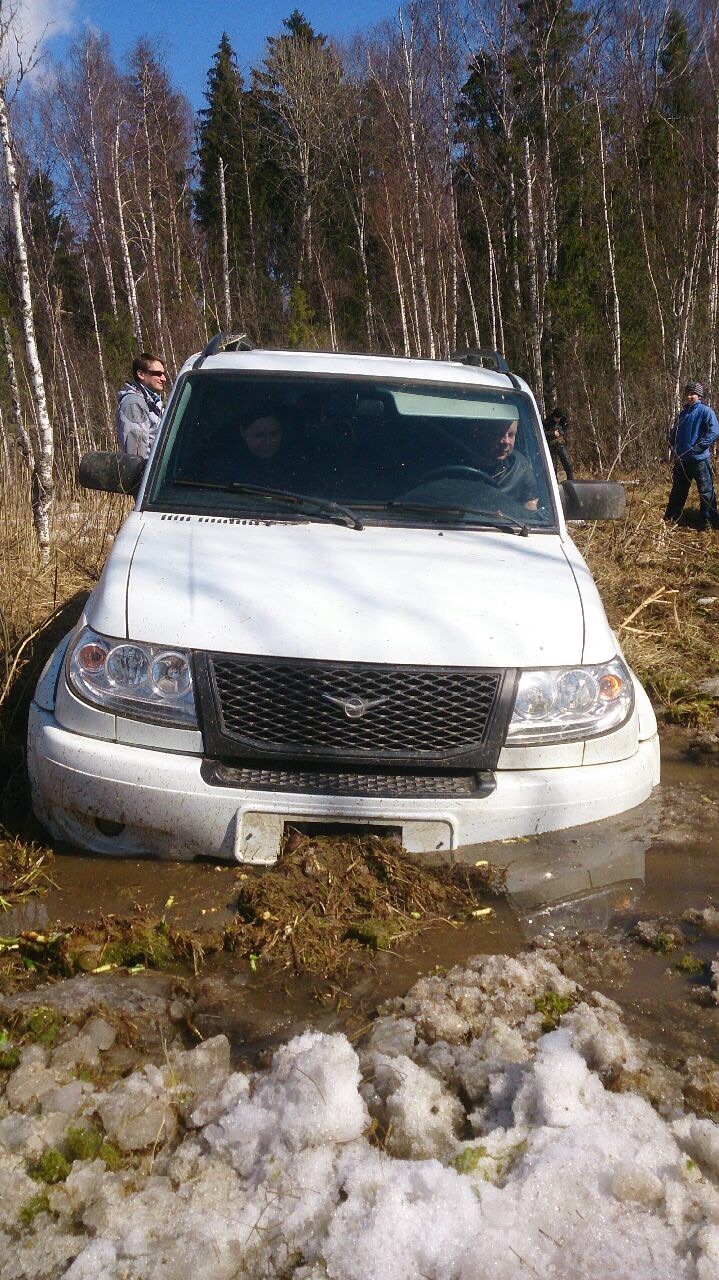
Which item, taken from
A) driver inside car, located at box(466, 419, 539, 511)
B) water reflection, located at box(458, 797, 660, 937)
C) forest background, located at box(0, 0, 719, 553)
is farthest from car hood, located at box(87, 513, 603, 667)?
forest background, located at box(0, 0, 719, 553)

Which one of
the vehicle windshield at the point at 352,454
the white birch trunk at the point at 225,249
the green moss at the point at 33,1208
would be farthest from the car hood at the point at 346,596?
the white birch trunk at the point at 225,249

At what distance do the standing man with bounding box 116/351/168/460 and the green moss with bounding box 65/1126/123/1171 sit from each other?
5749 millimetres

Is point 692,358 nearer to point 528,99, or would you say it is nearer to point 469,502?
point 528,99

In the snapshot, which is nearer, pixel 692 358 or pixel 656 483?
pixel 656 483

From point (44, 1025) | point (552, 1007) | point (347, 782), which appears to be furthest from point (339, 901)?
point (44, 1025)

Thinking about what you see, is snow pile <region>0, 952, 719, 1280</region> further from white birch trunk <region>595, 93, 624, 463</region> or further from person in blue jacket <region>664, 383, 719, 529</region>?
white birch trunk <region>595, 93, 624, 463</region>

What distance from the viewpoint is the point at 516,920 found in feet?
9.76

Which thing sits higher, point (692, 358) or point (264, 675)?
point (264, 675)

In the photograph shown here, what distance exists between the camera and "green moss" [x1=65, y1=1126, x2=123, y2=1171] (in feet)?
6.40

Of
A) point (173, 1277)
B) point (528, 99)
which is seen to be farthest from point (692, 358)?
point (173, 1277)

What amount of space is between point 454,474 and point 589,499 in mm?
653

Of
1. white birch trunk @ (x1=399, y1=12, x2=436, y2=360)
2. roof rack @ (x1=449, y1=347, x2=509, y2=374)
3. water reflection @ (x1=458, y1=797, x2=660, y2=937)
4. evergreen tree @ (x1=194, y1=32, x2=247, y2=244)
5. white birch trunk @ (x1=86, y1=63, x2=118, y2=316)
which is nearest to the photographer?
water reflection @ (x1=458, y1=797, x2=660, y2=937)

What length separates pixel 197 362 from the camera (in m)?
4.48

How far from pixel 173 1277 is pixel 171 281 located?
30.3 metres
